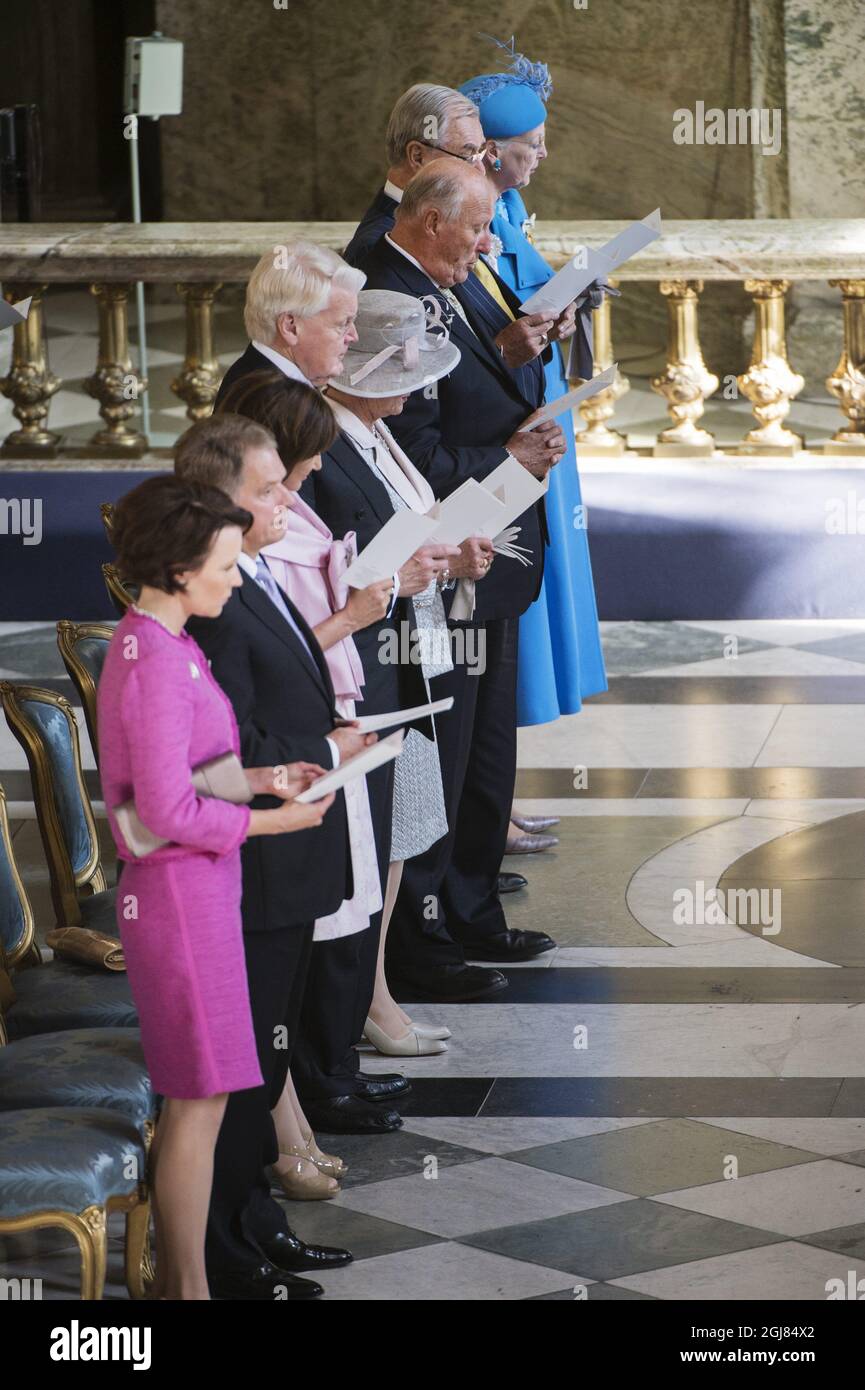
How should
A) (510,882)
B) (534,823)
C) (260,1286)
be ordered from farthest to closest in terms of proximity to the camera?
(534,823) → (510,882) → (260,1286)

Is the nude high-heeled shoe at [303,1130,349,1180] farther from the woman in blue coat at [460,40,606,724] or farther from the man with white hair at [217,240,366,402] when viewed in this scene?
the woman in blue coat at [460,40,606,724]

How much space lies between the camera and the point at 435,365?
158 inches

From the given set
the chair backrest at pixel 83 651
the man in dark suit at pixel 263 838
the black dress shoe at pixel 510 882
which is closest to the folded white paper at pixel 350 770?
the man in dark suit at pixel 263 838

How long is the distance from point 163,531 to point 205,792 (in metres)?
0.37

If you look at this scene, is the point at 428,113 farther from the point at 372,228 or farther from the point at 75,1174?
the point at 75,1174

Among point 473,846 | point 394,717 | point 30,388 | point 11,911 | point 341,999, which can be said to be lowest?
point 473,846

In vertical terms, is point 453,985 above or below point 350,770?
below

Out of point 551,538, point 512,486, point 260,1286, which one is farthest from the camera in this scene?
point 551,538

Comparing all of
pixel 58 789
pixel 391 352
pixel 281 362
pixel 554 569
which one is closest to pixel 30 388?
pixel 554 569

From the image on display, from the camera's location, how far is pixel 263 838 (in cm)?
326

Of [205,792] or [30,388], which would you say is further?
[30,388]

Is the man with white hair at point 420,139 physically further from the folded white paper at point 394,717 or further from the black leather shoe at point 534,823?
the black leather shoe at point 534,823

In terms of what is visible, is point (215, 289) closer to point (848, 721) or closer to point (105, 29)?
point (848, 721)

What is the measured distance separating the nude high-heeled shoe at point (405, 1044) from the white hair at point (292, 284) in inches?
61.2
